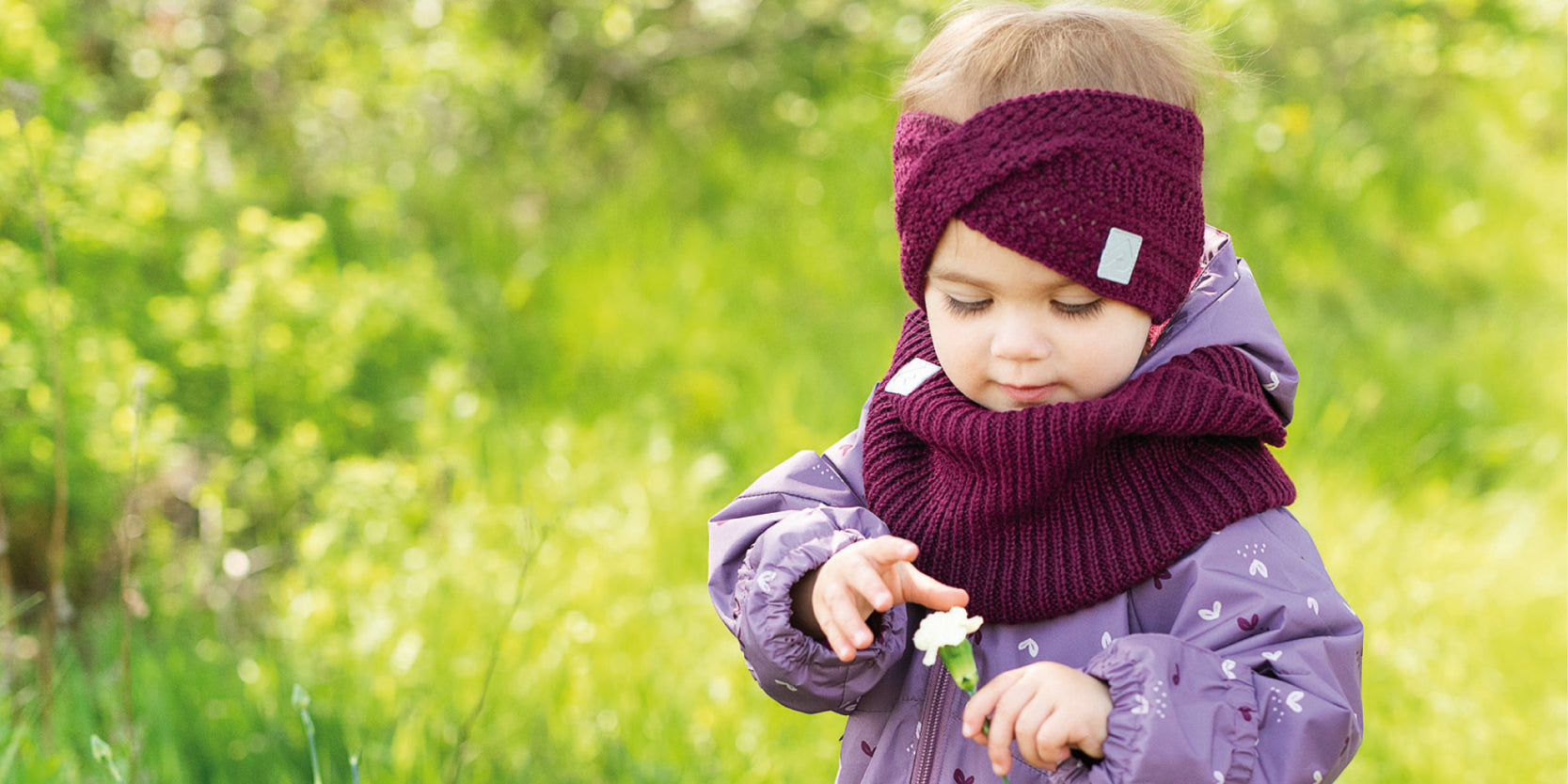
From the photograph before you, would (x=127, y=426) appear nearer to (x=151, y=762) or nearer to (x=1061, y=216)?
(x=151, y=762)

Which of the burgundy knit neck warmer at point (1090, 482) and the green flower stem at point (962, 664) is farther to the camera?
the burgundy knit neck warmer at point (1090, 482)

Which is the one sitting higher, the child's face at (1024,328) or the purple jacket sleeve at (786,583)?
the child's face at (1024,328)

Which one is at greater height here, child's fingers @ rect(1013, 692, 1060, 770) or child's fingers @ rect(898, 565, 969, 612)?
child's fingers @ rect(898, 565, 969, 612)

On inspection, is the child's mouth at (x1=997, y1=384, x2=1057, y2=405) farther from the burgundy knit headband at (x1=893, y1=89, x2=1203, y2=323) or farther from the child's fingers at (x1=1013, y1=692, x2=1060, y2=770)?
the child's fingers at (x1=1013, y1=692, x2=1060, y2=770)

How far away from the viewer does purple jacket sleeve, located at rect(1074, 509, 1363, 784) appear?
1281 mm

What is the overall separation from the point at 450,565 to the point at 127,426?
0.82 metres

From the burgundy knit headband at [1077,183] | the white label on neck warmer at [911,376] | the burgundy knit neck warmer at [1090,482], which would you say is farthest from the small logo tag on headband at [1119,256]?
the white label on neck warmer at [911,376]

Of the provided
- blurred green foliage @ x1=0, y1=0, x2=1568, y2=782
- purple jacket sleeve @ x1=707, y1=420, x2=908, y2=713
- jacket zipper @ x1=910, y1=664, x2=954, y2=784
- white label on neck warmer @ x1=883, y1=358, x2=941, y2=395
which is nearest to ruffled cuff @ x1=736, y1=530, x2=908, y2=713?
purple jacket sleeve @ x1=707, y1=420, x2=908, y2=713

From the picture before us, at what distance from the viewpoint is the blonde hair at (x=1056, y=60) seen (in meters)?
1.45

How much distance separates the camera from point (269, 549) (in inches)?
138

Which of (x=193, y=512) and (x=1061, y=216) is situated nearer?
(x=1061, y=216)

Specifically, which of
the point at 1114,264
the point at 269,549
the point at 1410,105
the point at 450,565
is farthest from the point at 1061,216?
the point at 1410,105

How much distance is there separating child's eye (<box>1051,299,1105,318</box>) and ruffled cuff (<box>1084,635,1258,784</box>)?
37cm

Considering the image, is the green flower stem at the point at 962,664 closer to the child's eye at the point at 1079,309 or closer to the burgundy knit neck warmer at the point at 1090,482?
the burgundy knit neck warmer at the point at 1090,482
